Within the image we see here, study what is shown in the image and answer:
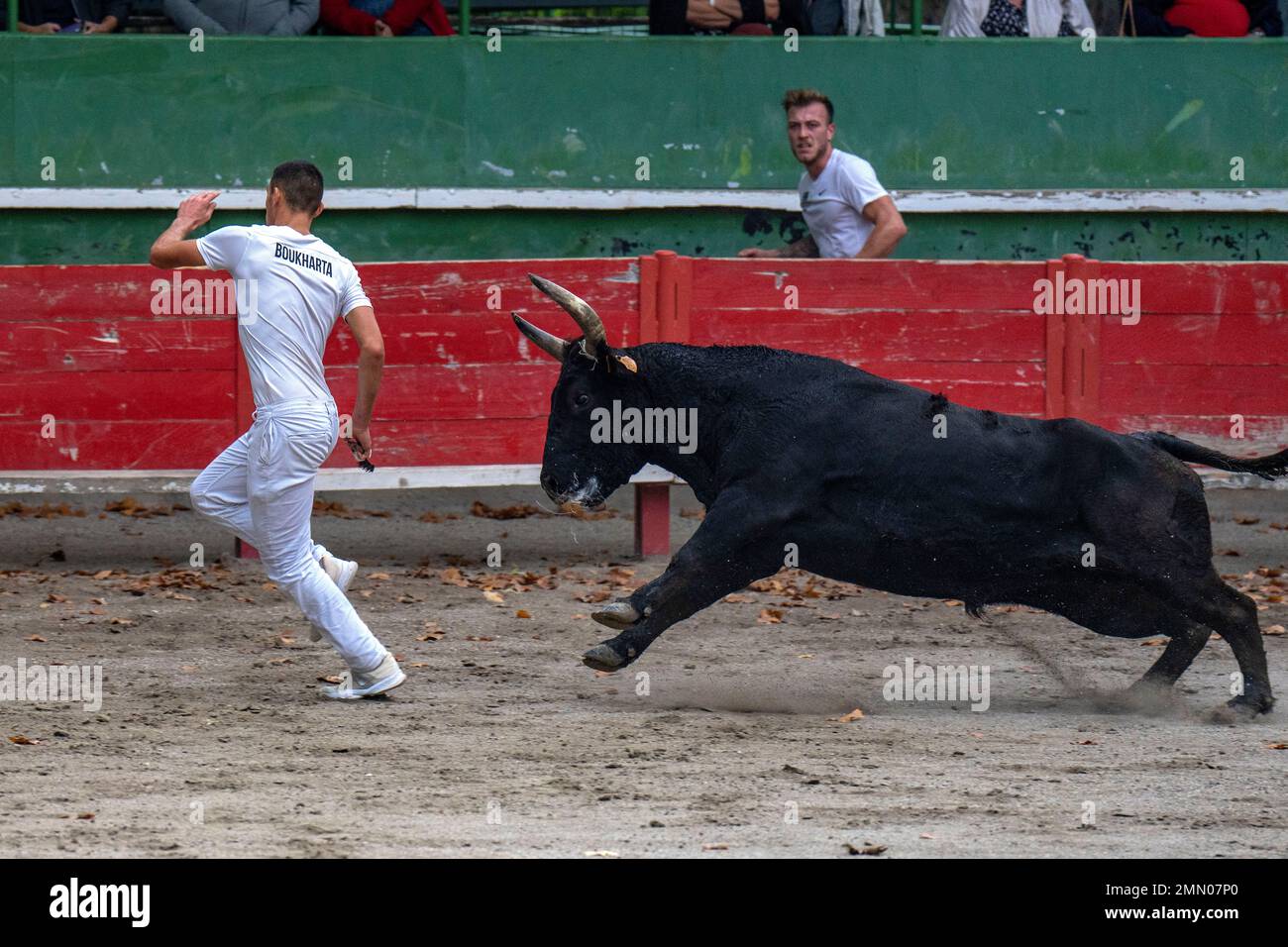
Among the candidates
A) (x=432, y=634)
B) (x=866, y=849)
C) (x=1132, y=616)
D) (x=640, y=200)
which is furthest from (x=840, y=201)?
(x=866, y=849)

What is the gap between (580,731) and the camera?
6180 millimetres

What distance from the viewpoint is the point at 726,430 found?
6.71 meters

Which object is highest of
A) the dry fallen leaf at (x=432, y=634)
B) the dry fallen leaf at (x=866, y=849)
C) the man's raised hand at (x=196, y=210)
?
the man's raised hand at (x=196, y=210)

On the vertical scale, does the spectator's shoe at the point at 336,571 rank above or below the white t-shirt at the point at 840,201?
below

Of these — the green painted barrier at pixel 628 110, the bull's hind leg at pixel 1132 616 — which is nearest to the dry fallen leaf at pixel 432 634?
the bull's hind leg at pixel 1132 616

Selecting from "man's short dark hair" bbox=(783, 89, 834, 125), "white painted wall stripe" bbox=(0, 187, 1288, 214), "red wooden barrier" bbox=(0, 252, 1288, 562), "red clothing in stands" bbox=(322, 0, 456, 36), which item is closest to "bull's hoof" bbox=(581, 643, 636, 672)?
"red wooden barrier" bbox=(0, 252, 1288, 562)

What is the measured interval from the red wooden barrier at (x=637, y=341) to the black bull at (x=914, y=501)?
123 inches

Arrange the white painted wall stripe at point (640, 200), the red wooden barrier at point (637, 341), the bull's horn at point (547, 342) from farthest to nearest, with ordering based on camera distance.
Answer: the white painted wall stripe at point (640, 200) → the red wooden barrier at point (637, 341) → the bull's horn at point (547, 342)

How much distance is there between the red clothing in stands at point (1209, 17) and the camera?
492 inches

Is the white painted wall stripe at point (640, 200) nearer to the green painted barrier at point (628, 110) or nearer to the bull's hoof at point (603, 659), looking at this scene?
the green painted barrier at point (628, 110)

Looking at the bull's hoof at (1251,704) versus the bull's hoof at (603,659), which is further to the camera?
the bull's hoof at (1251,704)

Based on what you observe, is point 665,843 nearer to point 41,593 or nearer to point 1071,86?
point 41,593

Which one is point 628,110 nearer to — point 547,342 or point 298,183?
point 547,342

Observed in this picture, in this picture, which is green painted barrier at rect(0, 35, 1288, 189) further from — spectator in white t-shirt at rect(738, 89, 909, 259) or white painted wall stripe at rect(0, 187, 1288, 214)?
spectator in white t-shirt at rect(738, 89, 909, 259)
